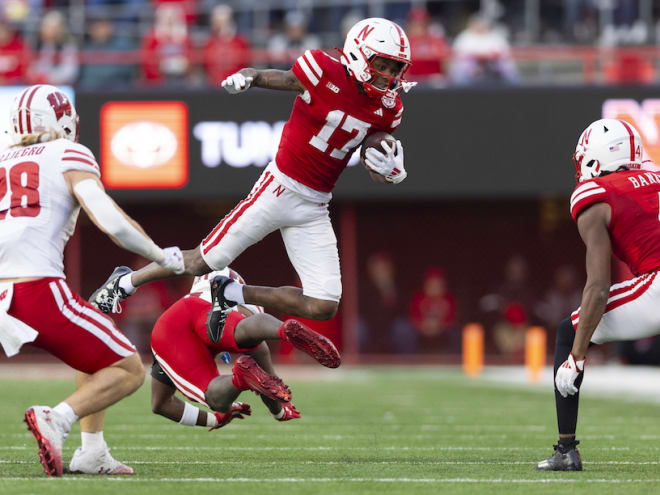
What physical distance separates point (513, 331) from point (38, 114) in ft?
45.2

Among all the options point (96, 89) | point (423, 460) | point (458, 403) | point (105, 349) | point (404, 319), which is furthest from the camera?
point (404, 319)

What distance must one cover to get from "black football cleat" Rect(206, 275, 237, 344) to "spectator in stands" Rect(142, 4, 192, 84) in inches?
414

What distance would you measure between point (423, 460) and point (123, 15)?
1390 centimetres

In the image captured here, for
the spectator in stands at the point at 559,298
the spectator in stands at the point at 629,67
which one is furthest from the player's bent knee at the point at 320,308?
the spectator in stands at the point at 559,298

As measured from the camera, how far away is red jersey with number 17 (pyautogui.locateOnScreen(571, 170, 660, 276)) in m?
6.38

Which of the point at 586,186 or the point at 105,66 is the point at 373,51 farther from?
the point at 105,66

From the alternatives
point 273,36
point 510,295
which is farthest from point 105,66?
point 510,295

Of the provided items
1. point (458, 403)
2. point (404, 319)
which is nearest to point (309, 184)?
point (458, 403)

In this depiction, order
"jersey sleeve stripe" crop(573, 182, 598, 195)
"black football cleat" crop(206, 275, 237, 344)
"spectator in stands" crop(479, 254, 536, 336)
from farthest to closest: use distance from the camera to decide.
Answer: "spectator in stands" crop(479, 254, 536, 336) < "black football cleat" crop(206, 275, 237, 344) < "jersey sleeve stripe" crop(573, 182, 598, 195)

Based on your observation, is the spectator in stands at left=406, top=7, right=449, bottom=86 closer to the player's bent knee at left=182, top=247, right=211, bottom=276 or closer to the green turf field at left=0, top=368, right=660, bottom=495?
the green turf field at left=0, top=368, right=660, bottom=495

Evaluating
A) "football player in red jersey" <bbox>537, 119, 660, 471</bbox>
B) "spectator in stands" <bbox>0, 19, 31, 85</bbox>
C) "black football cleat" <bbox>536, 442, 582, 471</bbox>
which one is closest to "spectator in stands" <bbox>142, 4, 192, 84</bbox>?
"spectator in stands" <bbox>0, 19, 31, 85</bbox>

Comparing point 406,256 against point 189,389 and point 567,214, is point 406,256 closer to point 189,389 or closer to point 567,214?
point 567,214

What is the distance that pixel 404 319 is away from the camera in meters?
19.5

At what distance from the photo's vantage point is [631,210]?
20.9 feet
